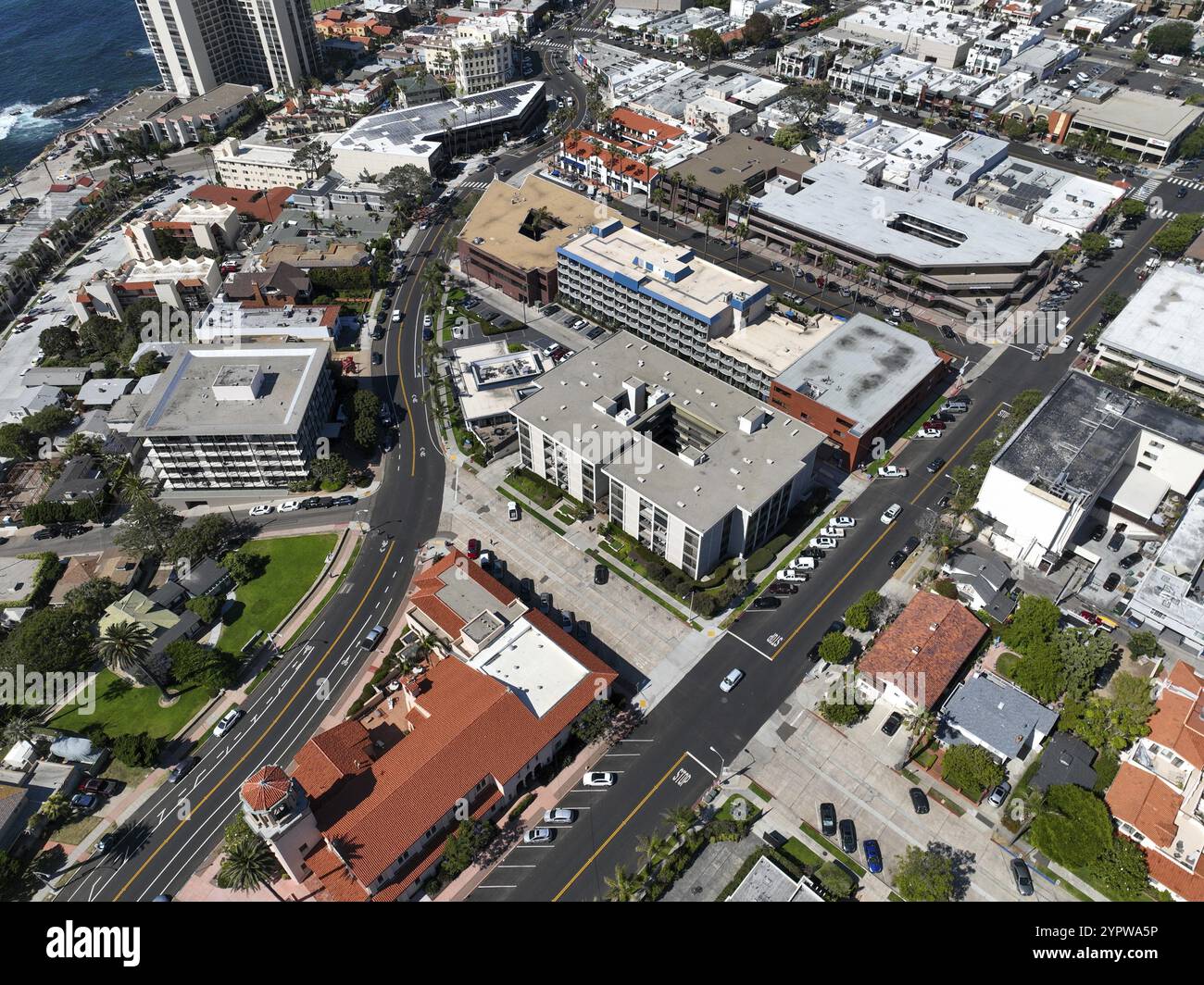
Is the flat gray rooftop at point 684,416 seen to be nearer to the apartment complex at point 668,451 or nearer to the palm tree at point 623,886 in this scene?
the apartment complex at point 668,451

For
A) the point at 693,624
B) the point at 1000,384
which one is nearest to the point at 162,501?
the point at 693,624

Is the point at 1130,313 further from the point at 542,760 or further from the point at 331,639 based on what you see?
the point at 331,639

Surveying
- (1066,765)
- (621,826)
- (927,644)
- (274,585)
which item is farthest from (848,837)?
(274,585)

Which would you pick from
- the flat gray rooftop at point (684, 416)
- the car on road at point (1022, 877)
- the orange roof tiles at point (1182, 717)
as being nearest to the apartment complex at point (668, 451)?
the flat gray rooftop at point (684, 416)

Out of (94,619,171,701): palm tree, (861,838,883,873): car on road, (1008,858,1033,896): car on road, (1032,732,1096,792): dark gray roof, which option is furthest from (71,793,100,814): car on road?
(1032,732,1096,792): dark gray roof

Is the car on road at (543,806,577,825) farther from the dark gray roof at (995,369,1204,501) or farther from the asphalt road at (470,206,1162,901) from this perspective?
the dark gray roof at (995,369,1204,501)

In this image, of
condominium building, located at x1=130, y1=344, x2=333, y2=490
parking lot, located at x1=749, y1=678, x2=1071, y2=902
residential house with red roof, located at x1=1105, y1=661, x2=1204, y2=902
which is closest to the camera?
residential house with red roof, located at x1=1105, y1=661, x2=1204, y2=902

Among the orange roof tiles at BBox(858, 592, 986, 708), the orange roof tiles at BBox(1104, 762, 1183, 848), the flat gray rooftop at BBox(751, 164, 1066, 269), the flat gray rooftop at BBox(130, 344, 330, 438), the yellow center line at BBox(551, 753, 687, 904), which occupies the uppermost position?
the flat gray rooftop at BBox(751, 164, 1066, 269)
